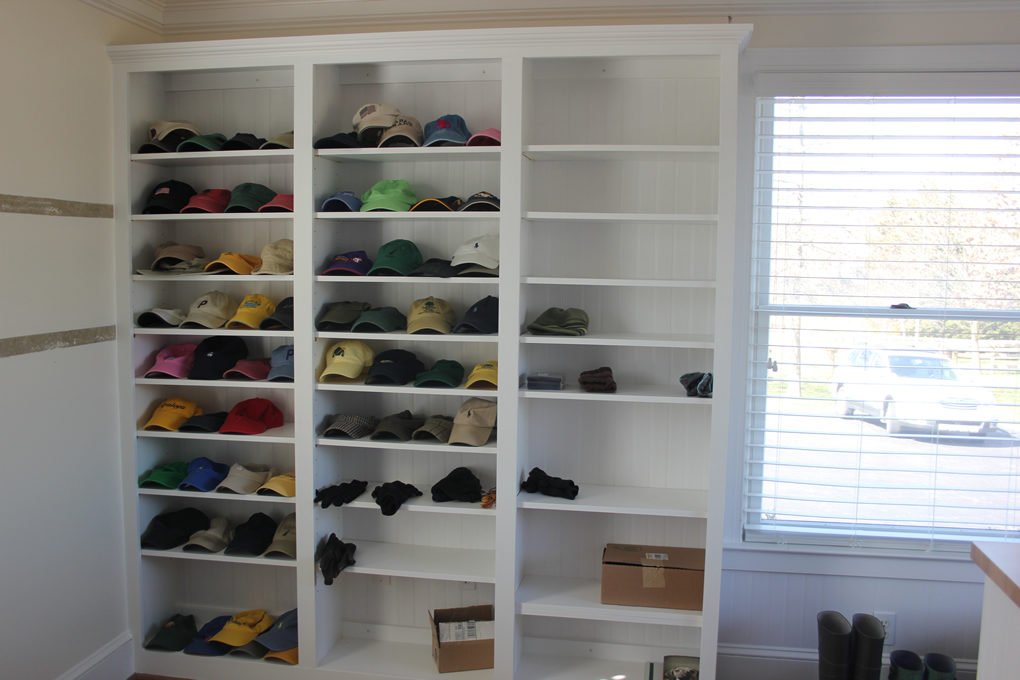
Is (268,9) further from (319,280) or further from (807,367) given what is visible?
(807,367)

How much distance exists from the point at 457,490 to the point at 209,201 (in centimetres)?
151

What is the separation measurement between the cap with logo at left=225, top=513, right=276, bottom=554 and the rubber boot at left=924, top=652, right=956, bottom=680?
2.58m

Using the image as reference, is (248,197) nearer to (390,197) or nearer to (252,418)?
(390,197)

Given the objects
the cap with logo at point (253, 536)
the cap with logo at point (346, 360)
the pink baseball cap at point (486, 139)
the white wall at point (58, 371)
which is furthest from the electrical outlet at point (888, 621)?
the white wall at point (58, 371)

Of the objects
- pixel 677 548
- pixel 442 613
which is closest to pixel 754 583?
pixel 677 548

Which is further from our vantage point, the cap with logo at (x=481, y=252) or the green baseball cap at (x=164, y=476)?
the green baseball cap at (x=164, y=476)

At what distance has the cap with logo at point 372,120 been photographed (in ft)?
9.05

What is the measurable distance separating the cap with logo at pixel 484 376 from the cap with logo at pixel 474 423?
0.09 metres

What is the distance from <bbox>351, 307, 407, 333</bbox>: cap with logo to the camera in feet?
9.25

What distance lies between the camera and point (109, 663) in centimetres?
294

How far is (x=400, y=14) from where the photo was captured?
3.00 m

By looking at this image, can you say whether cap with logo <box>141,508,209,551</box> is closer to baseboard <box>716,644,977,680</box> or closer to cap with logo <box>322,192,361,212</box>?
cap with logo <box>322,192,361,212</box>

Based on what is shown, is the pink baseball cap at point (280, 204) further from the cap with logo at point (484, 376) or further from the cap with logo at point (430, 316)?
the cap with logo at point (484, 376)

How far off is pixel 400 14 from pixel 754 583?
107 inches
